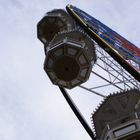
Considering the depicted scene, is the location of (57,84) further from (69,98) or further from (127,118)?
(127,118)

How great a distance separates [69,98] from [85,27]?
375 cm

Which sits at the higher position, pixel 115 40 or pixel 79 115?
pixel 115 40

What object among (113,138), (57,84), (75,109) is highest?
(57,84)

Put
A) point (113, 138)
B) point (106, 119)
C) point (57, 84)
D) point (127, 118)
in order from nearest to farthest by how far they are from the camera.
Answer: point (113, 138), point (127, 118), point (106, 119), point (57, 84)

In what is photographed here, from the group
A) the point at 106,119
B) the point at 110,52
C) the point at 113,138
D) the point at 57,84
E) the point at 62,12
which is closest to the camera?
the point at 113,138

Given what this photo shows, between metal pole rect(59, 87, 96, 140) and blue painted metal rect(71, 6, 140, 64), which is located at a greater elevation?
blue painted metal rect(71, 6, 140, 64)

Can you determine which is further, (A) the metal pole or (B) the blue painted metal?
(B) the blue painted metal

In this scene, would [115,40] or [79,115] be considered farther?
[115,40]

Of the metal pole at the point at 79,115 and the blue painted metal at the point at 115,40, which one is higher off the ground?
the blue painted metal at the point at 115,40

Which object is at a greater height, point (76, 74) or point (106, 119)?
point (76, 74)

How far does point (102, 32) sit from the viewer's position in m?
24.0

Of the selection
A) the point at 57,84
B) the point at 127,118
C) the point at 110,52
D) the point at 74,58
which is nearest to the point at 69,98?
the point at 57,84

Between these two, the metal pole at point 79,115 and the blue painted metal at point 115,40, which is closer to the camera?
the metal pole at point 79,115

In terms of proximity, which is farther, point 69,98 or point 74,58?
point 69,98
